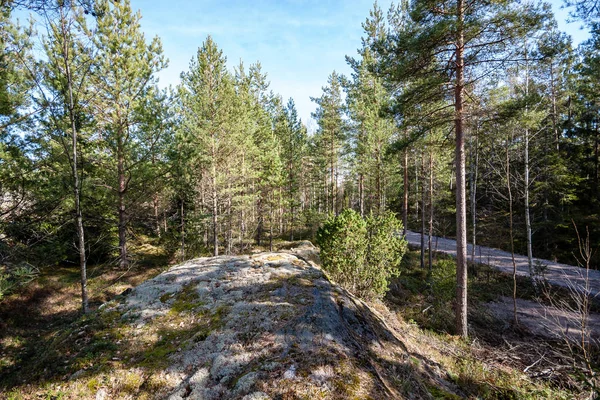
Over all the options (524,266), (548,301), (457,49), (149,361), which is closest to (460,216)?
(457,49)

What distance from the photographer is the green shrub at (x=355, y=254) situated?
27.4 feet

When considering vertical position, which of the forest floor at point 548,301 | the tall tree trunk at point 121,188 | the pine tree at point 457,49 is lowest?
the forest floor at point 548,301

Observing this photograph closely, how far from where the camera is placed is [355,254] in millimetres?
8352

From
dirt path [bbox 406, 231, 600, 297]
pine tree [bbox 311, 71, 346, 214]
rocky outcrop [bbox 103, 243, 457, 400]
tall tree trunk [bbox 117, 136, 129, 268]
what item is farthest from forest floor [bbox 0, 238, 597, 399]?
pine tree [bbox 311, 71, 346, 214]

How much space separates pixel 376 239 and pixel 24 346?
36.7ft

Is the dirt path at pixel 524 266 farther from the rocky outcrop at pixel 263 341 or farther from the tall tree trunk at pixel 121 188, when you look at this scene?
the tall tree trunk at pixel 121 188

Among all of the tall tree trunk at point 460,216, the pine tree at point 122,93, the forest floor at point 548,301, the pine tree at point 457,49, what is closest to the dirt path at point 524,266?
the forest floor at point 548,301

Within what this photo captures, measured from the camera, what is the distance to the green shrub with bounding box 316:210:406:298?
329 inches

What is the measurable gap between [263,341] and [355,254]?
5211mm

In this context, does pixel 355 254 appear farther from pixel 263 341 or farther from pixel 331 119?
pixel 331 119

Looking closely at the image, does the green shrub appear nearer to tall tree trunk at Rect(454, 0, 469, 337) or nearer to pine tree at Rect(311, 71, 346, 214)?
tall tree trunk at Rect(454, 0, 469, 337)

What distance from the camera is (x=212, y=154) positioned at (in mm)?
14828

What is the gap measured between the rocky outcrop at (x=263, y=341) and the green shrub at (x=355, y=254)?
2825 mm

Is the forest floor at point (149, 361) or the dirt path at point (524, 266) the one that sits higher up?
the forest floor at point (149, 361)
